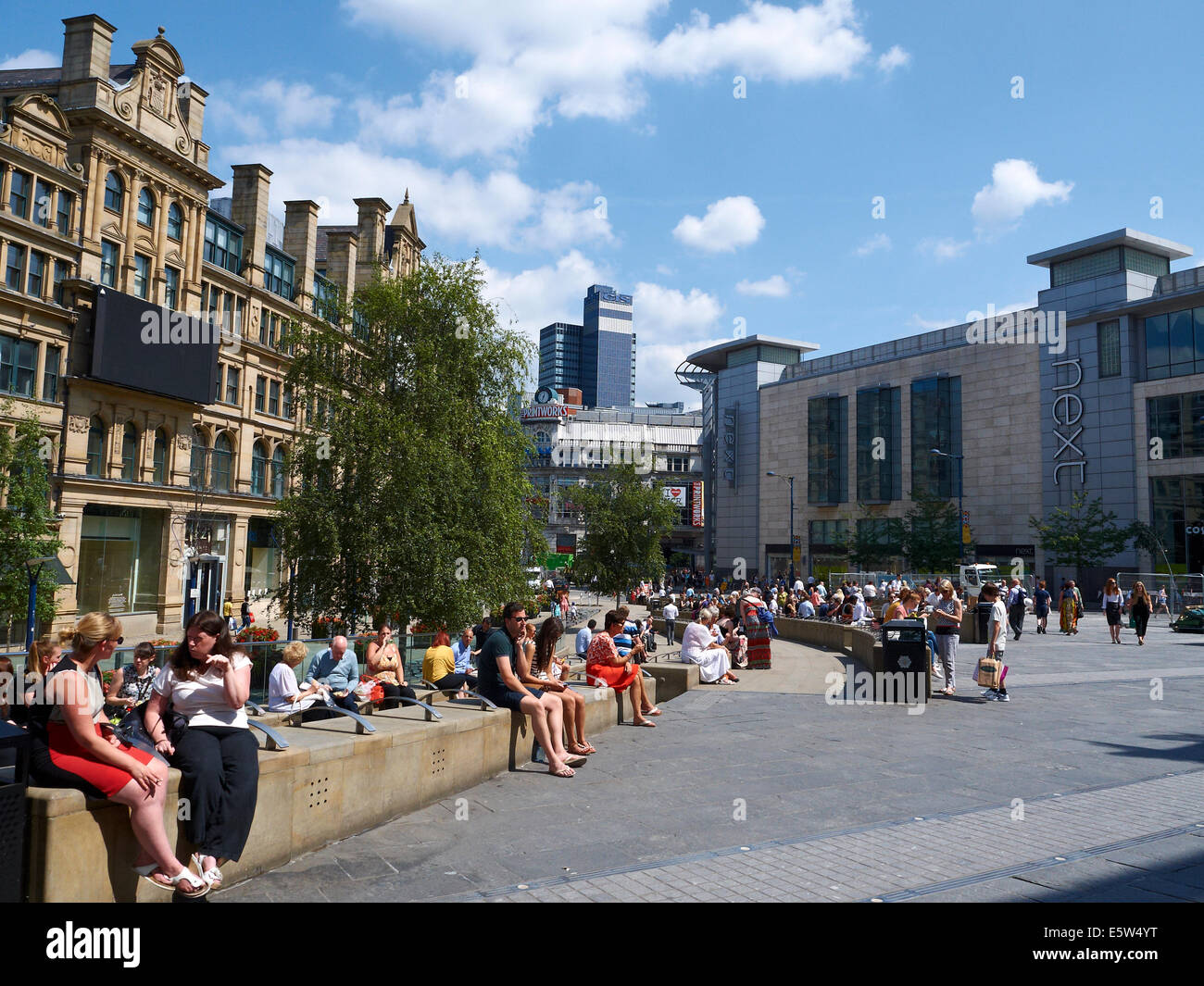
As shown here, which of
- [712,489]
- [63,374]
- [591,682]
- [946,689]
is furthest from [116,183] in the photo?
[712,489]

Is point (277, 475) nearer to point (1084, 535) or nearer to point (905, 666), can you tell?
point (905, 666)

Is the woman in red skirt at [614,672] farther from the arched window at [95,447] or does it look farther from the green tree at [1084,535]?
the green tree at [1084,535]

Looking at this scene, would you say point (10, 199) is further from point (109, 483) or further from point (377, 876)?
point (377, 876)

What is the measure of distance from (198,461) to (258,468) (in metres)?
4.60

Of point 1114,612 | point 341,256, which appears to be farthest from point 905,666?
point 341,256

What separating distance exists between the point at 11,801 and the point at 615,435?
138m

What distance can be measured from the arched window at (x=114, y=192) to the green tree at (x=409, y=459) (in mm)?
14422

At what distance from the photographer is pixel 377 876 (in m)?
5.38

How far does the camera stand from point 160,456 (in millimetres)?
36844

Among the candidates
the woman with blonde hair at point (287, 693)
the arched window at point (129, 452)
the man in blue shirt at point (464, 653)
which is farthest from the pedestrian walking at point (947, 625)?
the arched window at point (129, 452)

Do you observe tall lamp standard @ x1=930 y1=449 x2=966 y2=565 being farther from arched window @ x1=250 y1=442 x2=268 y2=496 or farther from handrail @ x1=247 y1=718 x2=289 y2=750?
handrail @ x1=247 y1=718 x2=289 y2=750

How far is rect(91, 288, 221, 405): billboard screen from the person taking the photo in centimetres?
3250

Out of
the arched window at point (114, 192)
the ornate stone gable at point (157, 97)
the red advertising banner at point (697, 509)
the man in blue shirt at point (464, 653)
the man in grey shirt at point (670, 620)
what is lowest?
the man in grey shirt at point (670, 620)

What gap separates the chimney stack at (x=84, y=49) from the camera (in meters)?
32.8
